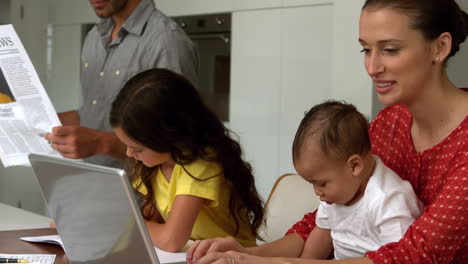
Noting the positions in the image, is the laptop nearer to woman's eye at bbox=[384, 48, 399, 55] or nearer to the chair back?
woman's eye at bbox=[384, 48, 399, 55]

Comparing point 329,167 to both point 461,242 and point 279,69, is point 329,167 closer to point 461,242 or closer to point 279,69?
point 461,242

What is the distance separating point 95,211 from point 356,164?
54cm

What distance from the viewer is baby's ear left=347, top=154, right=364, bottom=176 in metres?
1.33

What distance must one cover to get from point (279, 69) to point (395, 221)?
2456 mm

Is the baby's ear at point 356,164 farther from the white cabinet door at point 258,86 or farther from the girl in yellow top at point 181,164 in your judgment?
the white cabinet door at point 258,86

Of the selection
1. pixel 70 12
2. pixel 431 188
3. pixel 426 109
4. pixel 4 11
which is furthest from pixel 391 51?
pixel 4 11

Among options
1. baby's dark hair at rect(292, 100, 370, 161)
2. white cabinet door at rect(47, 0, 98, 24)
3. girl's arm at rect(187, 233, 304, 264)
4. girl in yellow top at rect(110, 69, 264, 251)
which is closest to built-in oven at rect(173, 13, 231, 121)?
white cabinet door at rect(47, 0, 98, 24)

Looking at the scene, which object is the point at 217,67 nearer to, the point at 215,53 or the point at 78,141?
the point at 215,53

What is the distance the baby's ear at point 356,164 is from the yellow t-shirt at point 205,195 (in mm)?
493

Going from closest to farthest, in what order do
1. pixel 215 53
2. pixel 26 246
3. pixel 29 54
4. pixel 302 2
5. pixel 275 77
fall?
pixel 26 246, pixel 302 2, pixel 275 77, pixel 215 53, pixel 29 54

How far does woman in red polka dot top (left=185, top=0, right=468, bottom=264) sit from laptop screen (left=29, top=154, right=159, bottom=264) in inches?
7.4

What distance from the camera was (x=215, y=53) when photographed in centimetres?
395

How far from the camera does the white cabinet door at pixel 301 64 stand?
347 centimetres

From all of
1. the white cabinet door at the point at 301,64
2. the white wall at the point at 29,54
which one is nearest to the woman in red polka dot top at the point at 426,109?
the white cabinet door at the point at 301,64
